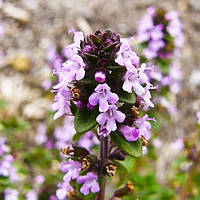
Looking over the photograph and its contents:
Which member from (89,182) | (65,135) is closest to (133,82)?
(89,182)

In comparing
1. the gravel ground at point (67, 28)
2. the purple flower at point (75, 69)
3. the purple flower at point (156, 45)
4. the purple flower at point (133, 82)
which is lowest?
the purple flower at point (133, 82)

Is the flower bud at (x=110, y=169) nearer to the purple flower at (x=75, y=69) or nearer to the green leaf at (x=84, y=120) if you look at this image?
the green leaf at (x=84, y=120)

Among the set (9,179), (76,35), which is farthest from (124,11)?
(76,35)

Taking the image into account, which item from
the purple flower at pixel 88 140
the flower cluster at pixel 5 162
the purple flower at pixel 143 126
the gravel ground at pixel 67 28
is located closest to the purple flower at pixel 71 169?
the purple flower at pixel 143 126

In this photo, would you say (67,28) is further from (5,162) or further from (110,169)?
(110,169)

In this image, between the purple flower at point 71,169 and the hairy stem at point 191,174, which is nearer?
the purple flower at point 71,169
